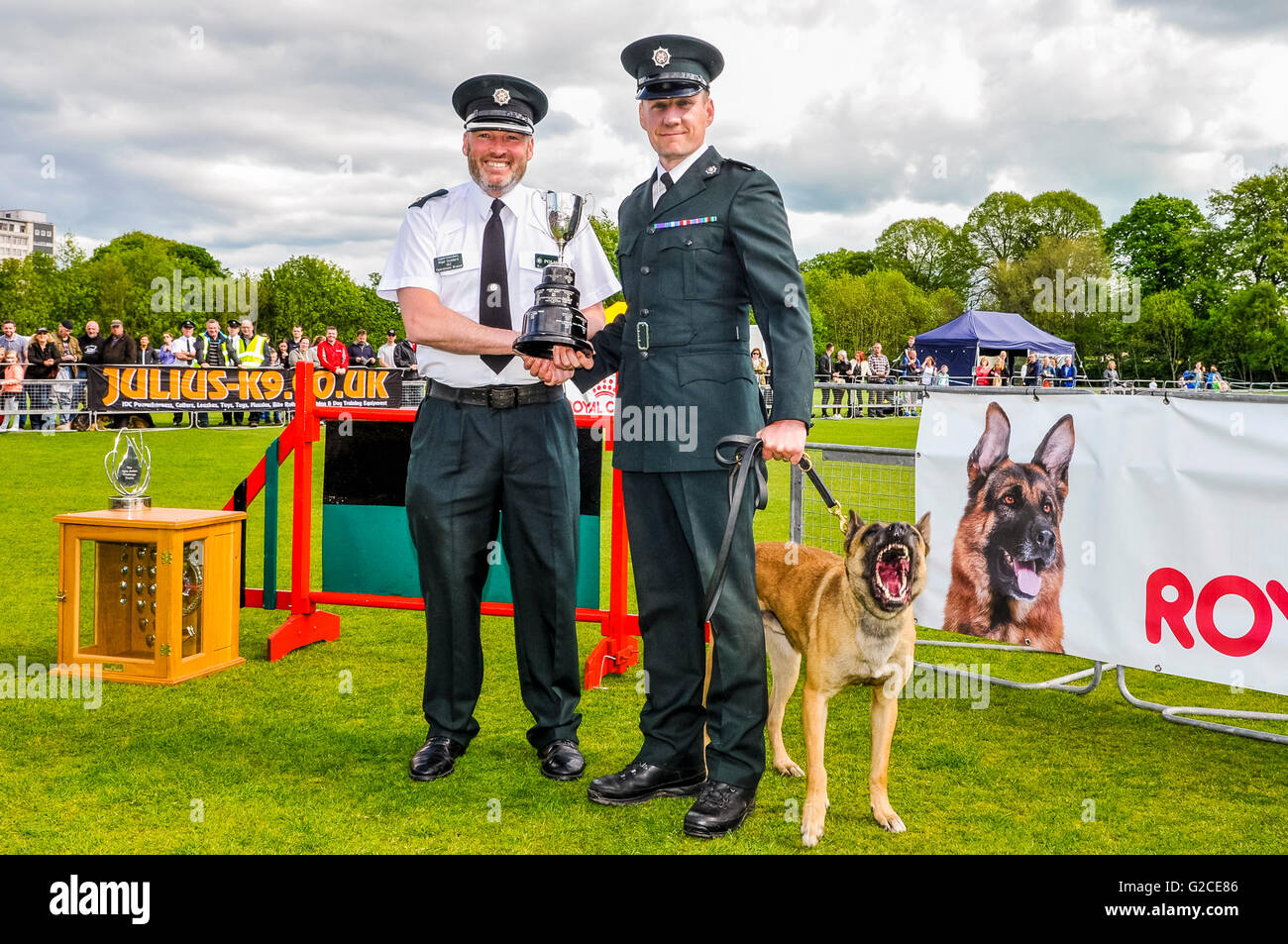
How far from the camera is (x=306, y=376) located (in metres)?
5.93

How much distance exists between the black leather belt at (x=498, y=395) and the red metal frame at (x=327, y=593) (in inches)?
61.2

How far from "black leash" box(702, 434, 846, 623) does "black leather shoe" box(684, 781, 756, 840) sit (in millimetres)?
587

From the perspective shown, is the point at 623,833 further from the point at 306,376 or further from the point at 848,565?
the point at 306,376

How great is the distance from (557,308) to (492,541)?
118cm

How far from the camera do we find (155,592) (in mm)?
5312

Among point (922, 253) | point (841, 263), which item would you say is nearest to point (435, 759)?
point (922, 253)

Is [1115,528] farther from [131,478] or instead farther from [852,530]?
[131,478]

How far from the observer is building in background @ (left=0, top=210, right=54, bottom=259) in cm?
18000

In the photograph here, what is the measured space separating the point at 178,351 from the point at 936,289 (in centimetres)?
7313

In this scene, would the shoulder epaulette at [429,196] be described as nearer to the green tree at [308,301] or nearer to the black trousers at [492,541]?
the black trousers at [492,541]

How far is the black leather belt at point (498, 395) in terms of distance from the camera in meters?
4.07

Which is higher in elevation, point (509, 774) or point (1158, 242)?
point (1158, 242)

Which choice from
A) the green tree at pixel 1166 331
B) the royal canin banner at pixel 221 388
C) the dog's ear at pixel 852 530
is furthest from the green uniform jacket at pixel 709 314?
the green tree at pixel 1166 331
